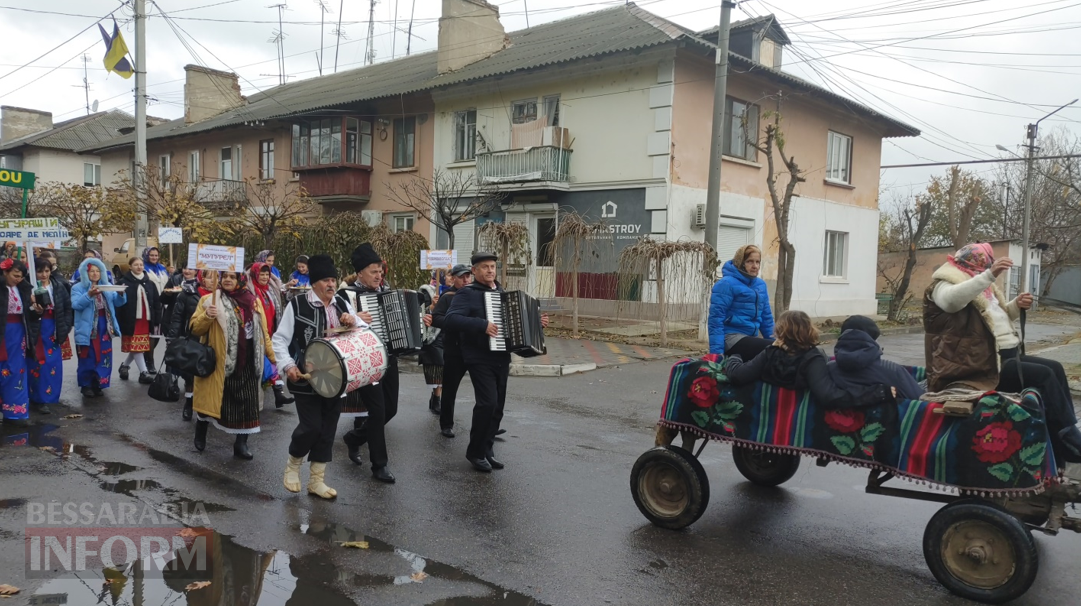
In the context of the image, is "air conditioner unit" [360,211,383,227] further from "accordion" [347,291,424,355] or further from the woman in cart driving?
the woman in cart driving

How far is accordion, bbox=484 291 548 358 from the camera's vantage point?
6.52 m

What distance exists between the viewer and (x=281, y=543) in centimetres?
486

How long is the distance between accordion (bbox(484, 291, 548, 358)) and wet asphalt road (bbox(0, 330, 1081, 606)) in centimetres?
109

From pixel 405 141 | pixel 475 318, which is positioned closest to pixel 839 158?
pixel 405 141

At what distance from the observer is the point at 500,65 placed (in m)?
22.8

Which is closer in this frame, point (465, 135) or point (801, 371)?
point (801, 371)

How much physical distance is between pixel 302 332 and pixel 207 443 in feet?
7.78

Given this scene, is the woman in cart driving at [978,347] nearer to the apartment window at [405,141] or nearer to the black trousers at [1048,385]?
the black trousers at [1048,385]

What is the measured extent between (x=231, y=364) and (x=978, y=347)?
5753 mm

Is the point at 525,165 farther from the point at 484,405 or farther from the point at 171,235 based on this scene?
the point at 484,405

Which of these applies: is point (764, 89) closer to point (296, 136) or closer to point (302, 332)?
point (296, 136)

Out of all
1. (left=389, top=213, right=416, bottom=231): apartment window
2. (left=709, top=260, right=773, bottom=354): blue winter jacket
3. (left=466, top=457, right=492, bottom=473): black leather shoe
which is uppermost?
(left=389, top=213, right=416, bottom=231): apartment window

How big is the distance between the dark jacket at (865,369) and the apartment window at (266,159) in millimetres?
29229

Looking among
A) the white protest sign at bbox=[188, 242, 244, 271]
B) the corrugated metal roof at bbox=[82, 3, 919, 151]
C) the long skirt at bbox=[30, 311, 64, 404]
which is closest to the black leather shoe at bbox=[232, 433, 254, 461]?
the white protest sign at bbox=[188, 242, 244, 271]
